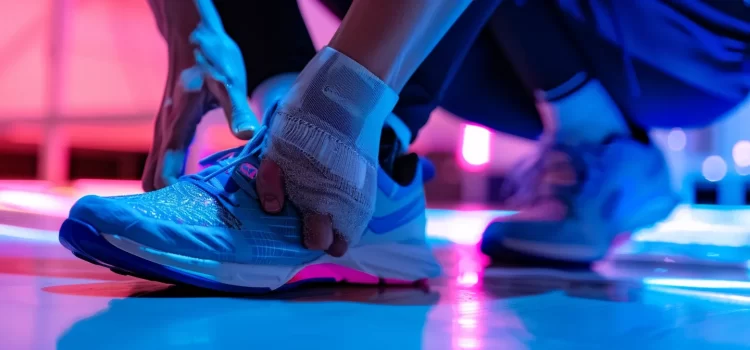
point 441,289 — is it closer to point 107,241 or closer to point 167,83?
point 107,241

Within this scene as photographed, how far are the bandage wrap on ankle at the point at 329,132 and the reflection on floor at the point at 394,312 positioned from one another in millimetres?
100

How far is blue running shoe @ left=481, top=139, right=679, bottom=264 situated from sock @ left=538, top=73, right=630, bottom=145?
4cm

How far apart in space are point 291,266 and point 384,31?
0.23 meters

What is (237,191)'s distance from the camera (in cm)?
55

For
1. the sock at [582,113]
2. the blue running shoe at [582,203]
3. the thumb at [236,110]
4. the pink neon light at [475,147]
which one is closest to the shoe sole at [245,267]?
the thumb at [236,110]

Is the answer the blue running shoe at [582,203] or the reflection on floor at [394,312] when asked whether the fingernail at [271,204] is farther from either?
the blue running shoe at [582,203]

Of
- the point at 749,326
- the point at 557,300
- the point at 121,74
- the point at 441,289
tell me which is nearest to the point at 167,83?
the point at 441,289

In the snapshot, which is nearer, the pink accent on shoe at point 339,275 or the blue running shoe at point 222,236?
the blue running shoe at point 222,236

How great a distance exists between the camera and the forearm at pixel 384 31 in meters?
0.52

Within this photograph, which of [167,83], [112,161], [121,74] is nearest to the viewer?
[167,83]

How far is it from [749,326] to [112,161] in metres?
4.22

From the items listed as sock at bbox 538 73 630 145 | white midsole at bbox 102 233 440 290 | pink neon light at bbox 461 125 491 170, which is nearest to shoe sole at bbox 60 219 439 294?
white midsole at bbox 102 233 440 290

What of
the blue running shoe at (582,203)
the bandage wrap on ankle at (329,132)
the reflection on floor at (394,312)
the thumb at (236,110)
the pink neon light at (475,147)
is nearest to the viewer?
the reflection on floor at (394,312)

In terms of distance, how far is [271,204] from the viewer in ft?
1.77
